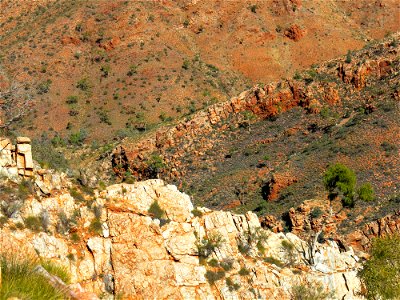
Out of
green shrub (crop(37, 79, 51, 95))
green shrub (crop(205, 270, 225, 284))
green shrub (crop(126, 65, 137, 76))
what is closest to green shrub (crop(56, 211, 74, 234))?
green shrub (crop(205, 270, 225, 284))

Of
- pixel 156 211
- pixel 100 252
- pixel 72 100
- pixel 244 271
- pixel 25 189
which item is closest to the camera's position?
pixel 25 189

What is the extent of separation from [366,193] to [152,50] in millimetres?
55160

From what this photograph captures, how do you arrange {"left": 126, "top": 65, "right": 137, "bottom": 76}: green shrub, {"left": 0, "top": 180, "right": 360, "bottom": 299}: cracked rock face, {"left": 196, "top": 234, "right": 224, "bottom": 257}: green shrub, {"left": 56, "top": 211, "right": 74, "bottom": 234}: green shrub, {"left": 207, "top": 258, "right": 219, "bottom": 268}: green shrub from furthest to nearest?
{"left": 126, "top": 65, "right": 137, "bottom": 76}: green shrub, {"left": 196, "top": 234, "right": 224, "bottom": 257}: green shrub, {"left": 207, "top": 258, "right": 219, "bottom": 268}: green shrub, {"left": 56, "top": 211, "right": 74, "bottom": 234}: green shrub, {"left": 0, "top": 180, "right": 360, "bottom": 299}: cracked rock face

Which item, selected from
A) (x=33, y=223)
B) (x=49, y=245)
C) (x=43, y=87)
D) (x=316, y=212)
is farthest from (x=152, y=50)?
(x=49, y=245)

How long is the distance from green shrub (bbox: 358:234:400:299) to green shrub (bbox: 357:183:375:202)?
569 inches

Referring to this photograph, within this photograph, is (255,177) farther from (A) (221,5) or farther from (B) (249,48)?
(A) (221,5)

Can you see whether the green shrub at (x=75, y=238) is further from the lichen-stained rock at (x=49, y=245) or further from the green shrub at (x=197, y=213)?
the green shrub at (x=197, y=213)

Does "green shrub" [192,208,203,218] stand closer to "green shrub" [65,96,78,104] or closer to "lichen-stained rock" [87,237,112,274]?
"lichen-stained rock" [87,237,112,274]

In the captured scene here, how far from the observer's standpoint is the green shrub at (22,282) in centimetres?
773

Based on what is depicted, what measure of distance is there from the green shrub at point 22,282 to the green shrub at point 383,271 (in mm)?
19284

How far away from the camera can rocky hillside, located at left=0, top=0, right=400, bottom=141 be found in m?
82.2

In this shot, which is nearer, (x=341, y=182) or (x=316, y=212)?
(x=341, y=182)

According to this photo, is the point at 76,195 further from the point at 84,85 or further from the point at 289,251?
the point at 84,85

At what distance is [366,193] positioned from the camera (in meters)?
42.7
